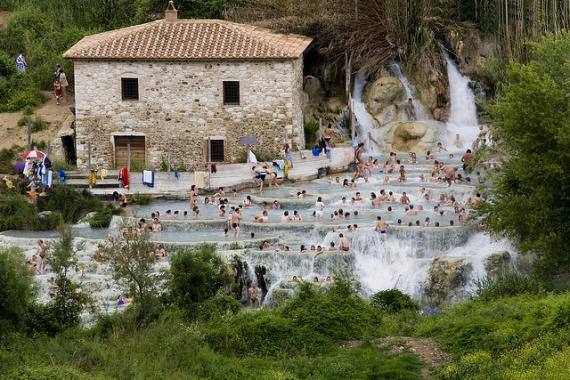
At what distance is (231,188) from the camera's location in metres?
50.1

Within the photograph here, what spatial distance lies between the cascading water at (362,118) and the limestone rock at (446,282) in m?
13.8

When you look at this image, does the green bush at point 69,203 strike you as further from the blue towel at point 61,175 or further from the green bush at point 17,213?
the blue towel at point 61,175

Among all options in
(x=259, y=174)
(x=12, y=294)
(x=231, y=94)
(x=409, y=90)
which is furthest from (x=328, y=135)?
(x=12, y=294)

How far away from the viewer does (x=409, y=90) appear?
56.3m

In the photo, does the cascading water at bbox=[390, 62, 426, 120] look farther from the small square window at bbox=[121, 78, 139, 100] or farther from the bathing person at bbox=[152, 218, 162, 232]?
the bathing person at bbox=[152, 218, 162, 232]

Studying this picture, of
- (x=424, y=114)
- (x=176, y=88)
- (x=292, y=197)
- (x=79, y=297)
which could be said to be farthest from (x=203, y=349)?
(x=424, y=114)

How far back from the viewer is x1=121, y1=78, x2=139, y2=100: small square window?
172 ft

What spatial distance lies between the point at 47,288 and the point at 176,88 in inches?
551

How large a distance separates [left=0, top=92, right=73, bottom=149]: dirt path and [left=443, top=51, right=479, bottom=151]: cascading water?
15.1m

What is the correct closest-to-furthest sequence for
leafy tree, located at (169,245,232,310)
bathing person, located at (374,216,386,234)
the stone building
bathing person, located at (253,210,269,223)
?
leafy tree, located at (169,245,232,310) < bathing person, located at (374,216,386,234) < bathing person, located at (253,210,269,223) < the stone building

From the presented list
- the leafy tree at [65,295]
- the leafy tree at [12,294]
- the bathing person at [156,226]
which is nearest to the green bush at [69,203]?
the bathing person at [156,226]

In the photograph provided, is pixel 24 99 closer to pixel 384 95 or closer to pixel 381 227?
pixel 384 95

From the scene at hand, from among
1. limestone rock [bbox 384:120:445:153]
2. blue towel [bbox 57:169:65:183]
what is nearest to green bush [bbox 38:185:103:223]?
blue towel [bbox 57:169:65:183]

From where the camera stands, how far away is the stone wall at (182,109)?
52.0 meters
